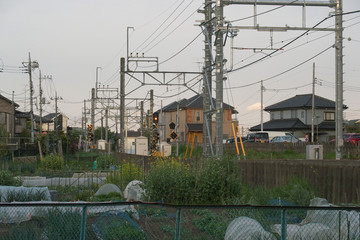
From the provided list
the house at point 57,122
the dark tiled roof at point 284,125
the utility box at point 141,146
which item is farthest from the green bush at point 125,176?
the dark tiled roof at point 284,125

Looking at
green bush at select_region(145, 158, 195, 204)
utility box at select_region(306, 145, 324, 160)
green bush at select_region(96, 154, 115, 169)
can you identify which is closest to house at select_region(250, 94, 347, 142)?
green bush at select_region(96, 154, 115, 169)

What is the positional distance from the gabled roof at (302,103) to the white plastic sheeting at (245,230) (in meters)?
59.6

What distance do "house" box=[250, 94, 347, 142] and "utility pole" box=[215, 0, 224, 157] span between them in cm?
4741

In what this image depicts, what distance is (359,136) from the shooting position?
45844mm

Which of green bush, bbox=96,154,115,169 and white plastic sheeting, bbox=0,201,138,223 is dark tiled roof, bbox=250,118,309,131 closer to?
green bush, bbox=96,154,115,169

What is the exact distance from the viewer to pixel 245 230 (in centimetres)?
696

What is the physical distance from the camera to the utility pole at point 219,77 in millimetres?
17198

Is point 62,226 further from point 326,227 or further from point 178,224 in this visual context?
point 326,227

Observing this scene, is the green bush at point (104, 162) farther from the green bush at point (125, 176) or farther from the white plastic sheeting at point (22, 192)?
the white plastic sheeting at point (22, 192)

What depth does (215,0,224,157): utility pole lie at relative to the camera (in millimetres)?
17198

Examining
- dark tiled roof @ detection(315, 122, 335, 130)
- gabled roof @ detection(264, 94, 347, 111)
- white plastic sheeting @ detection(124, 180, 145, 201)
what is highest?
gabled roof @ detection(264, 94, 347, 111)

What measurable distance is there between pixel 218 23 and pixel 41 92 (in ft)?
157

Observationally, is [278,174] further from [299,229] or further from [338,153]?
[299,229]

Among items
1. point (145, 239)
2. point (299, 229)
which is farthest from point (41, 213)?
point (299, 229)
